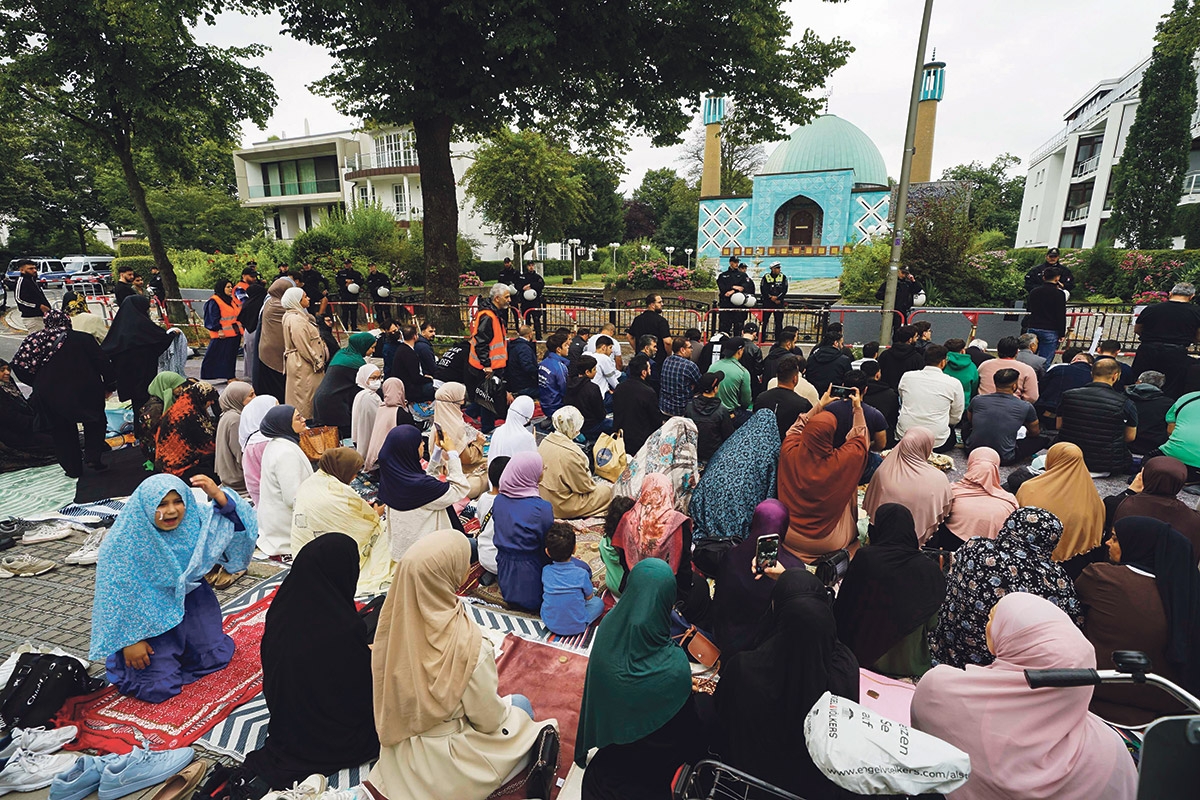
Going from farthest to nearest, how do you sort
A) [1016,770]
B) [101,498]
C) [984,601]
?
1. [101,498]
2. [984,601]
3. [1016,770]

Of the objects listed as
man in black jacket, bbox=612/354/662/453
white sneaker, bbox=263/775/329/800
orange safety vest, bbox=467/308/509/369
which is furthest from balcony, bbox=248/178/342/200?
white sneaker, bbox=263/775/329/800

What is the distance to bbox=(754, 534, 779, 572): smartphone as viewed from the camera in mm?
3305

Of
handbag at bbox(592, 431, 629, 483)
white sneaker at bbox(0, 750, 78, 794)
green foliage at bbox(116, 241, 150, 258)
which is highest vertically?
green foliage at bbox(116, 241, 150, 258)

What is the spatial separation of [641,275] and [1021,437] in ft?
47.9

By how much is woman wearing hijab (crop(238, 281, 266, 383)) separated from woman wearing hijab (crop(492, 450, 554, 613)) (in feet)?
21.2

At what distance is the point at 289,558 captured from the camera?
16.7ft

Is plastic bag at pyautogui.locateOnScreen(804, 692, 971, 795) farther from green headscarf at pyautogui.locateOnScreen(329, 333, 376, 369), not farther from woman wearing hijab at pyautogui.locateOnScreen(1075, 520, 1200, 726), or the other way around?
green headscarf at pyautogui.locateOnScreen(329, 333, 376, 369)

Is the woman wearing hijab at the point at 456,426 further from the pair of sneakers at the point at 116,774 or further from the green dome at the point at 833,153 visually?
the green dome at the point at 833,153

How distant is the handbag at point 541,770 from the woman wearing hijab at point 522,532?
1386mm

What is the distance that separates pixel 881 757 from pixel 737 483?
106 inches

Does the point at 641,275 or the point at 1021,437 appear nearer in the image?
the point at 1021,437

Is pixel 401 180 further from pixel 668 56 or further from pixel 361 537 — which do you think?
pixel 361 537

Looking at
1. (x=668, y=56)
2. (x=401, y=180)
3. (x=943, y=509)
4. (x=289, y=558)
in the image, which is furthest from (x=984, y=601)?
(x=401, y=180)

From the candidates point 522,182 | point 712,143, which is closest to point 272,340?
point 522,182
